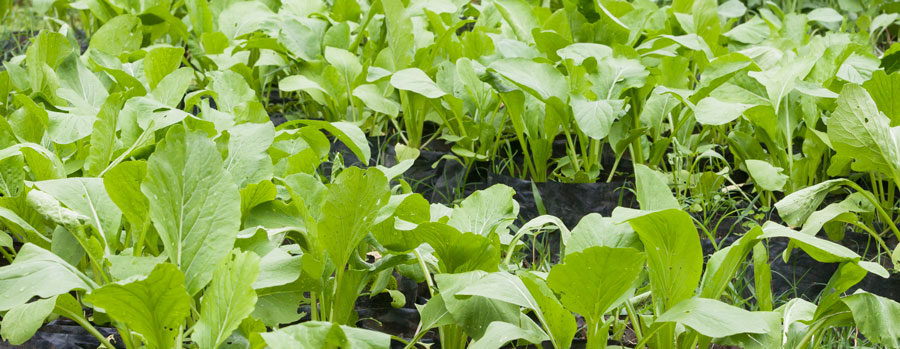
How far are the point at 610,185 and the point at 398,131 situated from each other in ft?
2.30

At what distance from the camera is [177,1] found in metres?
3.09

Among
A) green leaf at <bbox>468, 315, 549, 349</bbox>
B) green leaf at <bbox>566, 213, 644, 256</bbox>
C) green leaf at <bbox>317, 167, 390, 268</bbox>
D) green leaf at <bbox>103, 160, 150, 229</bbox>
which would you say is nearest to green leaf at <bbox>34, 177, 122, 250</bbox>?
green leaf at <bbox>103, 160, 150, 229</bbox>

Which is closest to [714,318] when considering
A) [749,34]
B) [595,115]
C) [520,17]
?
[595,115]

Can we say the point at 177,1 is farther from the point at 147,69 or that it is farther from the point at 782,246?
the point at 782,246

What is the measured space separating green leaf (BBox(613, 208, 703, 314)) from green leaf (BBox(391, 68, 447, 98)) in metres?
0.81

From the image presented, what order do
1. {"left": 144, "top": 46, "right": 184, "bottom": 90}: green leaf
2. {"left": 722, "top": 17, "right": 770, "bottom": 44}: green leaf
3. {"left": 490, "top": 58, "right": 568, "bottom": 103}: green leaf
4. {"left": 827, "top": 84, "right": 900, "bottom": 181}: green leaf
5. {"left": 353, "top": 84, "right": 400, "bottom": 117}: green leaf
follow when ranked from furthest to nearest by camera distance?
{"left": 722, "top": 17, "right": 770, "bottom": 44}: green leaf, {"left": 353, "top": 84, "right": 400, "bottom": 117}: green leaf, {"left": 144, "top": 46, "right": 184, "bottom": 90}: green leaf, {"left": 490, "top": 58, "right": 568, "bottom": 103}: green leaf, {"left": 827, "top": 84, "right": 900, "bottom": 181}: green leaf

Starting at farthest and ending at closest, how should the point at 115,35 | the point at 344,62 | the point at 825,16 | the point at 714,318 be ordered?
1. the point at 825,16
2. the point at 115,35
3. the point at 344,62
4. the point at 714,318

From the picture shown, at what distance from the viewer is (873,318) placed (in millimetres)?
1108

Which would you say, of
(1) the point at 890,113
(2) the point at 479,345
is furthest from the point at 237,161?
(1) the point at 890,113

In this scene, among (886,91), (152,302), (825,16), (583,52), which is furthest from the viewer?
(825,16)

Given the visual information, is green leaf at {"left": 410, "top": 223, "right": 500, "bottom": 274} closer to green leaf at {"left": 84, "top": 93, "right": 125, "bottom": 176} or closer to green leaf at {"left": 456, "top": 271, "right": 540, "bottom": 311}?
green leaf at {"left": 456, "top": 271, "right": 540, "bottom": 311}

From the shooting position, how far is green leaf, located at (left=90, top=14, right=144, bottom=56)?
2.26 m

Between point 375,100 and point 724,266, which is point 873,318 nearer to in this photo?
point 724,266

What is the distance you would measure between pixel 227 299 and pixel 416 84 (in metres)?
1.02
